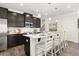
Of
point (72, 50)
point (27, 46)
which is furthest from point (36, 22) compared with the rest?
point (72, 50)

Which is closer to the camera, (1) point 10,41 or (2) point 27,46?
(1) point 10,41

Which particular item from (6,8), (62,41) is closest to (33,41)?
(62,41)

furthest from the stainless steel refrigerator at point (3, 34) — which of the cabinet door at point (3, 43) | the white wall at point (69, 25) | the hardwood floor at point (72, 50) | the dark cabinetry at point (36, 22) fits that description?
the hardwood floor at point (72, 50)

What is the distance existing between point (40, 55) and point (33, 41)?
0.33 meters

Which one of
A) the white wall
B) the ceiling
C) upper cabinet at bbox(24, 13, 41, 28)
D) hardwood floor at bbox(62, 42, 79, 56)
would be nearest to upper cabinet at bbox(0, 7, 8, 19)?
the ceiling

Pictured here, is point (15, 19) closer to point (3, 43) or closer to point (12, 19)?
point (12, 19)

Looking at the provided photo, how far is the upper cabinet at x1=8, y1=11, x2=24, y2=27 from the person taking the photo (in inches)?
64.7

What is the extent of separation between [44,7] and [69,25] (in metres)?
0.64

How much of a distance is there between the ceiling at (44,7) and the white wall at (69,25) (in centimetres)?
10

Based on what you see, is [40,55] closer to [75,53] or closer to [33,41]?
[33,41]

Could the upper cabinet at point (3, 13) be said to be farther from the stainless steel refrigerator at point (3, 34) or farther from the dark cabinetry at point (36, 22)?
the dark cabinetry at point (36, 22)

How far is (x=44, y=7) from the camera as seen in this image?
1.61 meters

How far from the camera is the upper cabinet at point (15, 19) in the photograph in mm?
1645

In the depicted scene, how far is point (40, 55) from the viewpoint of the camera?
1.66 m
